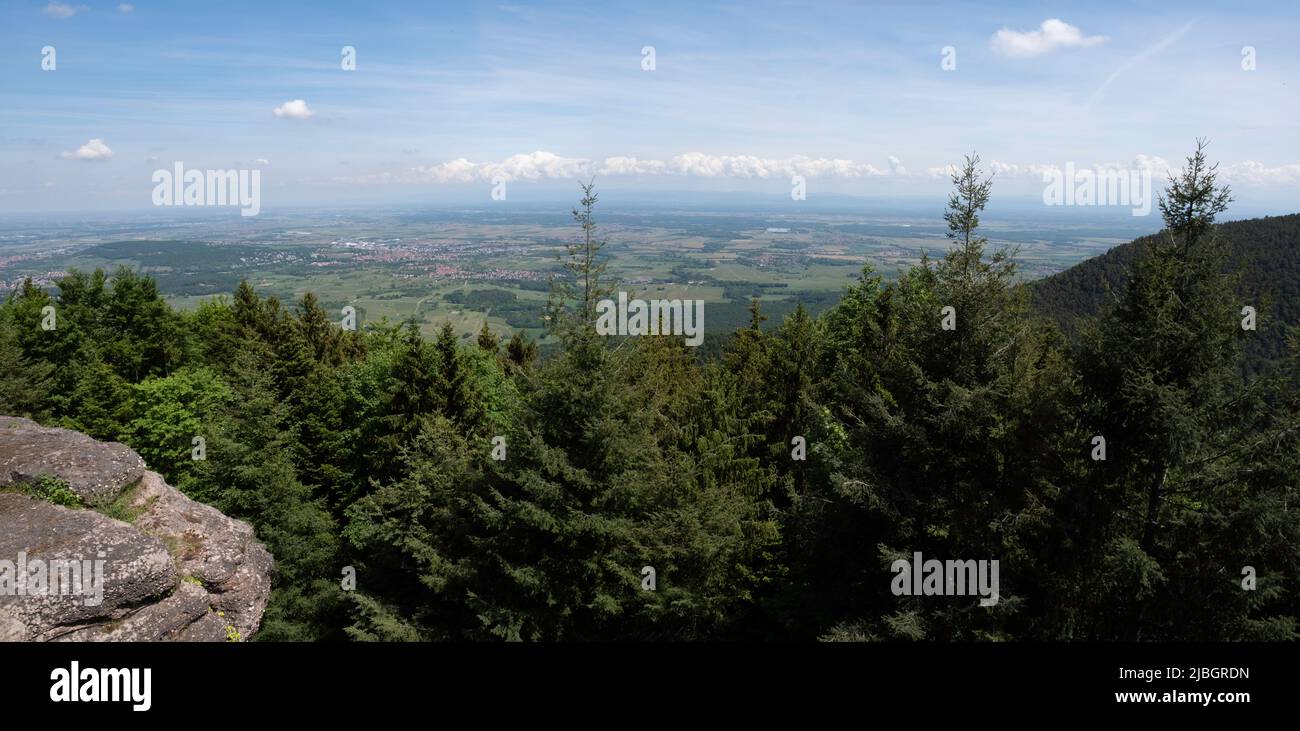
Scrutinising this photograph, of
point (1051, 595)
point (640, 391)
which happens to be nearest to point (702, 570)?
point (640, 391)

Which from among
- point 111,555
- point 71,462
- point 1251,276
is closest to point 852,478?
point 111,555

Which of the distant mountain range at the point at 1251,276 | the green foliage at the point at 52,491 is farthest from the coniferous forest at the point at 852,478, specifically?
the distant mountain range at the point at 1251,276

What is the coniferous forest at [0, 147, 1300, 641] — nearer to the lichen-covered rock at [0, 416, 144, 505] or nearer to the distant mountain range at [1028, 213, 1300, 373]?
the lichen-covered rock at [0, 416, 144, 505]

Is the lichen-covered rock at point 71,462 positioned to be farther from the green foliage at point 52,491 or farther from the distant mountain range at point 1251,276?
the distant mountain range at point 1251,276

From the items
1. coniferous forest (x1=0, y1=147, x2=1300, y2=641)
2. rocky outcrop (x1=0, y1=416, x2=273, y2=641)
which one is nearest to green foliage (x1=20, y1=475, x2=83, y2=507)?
rocky outcrop (x1=0, y1=416, x2=273, y2=641)

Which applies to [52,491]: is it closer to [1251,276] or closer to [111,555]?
[111,555]

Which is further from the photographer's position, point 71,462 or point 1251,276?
point 1251,276
